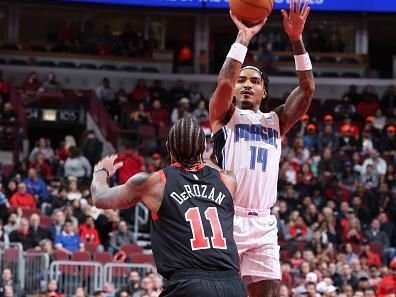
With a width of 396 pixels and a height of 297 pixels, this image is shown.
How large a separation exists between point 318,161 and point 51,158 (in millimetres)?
6116

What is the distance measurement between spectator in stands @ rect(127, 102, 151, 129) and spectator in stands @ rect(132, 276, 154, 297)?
36.7 feet

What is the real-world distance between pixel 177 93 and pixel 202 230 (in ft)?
76.9

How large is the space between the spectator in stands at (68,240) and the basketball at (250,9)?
429 inches

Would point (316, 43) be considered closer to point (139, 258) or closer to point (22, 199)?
point (22, 199)

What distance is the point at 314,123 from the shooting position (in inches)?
1099

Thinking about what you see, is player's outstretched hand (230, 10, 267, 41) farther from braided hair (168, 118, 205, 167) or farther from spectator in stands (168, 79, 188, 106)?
spectator in stands (168, 79, 188, 106)

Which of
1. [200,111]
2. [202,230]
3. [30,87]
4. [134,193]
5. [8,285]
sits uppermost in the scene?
[30,87]

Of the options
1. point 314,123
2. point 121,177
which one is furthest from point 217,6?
point 121,177

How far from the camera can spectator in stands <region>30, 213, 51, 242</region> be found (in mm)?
18781

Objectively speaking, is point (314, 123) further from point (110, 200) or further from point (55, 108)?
point (110, 200)

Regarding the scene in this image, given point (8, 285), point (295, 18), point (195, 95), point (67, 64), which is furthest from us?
point (67, 64)

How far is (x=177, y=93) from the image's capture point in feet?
101

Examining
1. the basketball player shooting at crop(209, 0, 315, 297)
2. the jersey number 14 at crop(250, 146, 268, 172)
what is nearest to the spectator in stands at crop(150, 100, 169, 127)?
the basketball player shooting at crop(209, 0, 315, 297)

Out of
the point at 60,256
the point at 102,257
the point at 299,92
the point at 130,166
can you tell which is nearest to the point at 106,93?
the point at 130,166
